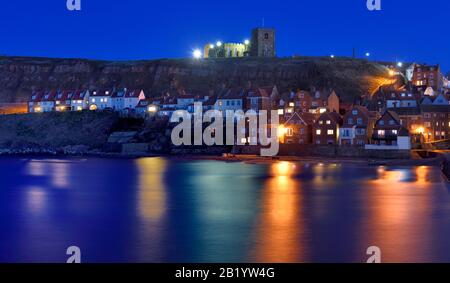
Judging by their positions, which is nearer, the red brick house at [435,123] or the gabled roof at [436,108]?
the red brick house at [435,123]

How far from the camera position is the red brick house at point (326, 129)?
187ft

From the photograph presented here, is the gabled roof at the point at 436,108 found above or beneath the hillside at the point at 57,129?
above

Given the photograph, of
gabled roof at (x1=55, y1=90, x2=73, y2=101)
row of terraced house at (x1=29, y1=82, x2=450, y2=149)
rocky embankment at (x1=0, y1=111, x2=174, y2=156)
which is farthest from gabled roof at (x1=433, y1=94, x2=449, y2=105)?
gabled roof at (x1=55, y1=90, x2=73, y2=101)

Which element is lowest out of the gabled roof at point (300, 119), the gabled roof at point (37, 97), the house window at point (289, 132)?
the house window at point (289, 132)

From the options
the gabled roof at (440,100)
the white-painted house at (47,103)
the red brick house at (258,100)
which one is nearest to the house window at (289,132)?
the red brick house at (258,100)

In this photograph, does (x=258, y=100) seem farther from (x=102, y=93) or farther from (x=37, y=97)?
(x=37, y=97)

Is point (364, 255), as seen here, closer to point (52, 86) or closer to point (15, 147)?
point (15, 147)

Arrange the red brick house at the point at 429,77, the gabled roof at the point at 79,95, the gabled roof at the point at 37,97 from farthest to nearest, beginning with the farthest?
the gabled roof at the point at 37,97
the gabled roof at the point at 79,95
the red brick house at the point at 429,77

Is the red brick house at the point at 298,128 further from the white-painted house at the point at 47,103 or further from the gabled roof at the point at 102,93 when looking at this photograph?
the white-painted house at the point at 47,103

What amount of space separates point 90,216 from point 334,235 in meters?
12.7

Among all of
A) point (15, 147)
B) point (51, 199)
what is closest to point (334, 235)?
point (51, 199)

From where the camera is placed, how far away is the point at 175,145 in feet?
218

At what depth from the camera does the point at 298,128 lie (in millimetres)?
58938

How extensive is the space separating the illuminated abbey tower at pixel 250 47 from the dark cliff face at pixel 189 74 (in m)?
5.97
